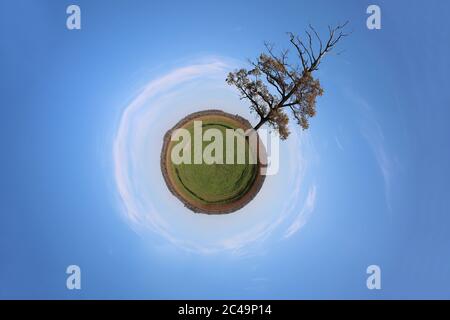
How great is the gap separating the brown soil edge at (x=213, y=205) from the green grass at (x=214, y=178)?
15cm

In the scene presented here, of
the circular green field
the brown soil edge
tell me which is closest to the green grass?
the circular green field

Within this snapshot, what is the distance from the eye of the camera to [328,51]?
10242 mm

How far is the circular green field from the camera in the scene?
11.6 meters


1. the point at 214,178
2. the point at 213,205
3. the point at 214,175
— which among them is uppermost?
the point at 214,175

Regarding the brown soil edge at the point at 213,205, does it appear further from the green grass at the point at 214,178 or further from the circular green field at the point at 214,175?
the green grass at the point at 214,178

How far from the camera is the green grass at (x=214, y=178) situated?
11.6 m

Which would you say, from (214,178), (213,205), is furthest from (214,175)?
(213,205)

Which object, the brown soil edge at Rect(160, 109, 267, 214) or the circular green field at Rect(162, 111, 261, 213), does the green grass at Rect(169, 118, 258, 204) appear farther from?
the brown soil edge at Rect(160, 109, 267, 214)

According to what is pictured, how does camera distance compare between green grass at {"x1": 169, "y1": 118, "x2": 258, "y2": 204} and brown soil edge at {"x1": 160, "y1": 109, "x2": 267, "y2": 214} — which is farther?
green grass at {"x1": 169, "y1": 118, "x2": 258, "y2": 204}

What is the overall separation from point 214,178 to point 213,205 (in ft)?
3.02

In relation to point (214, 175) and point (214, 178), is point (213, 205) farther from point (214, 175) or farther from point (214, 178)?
point (214, 175)

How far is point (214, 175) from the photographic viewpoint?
1173 centimetres
